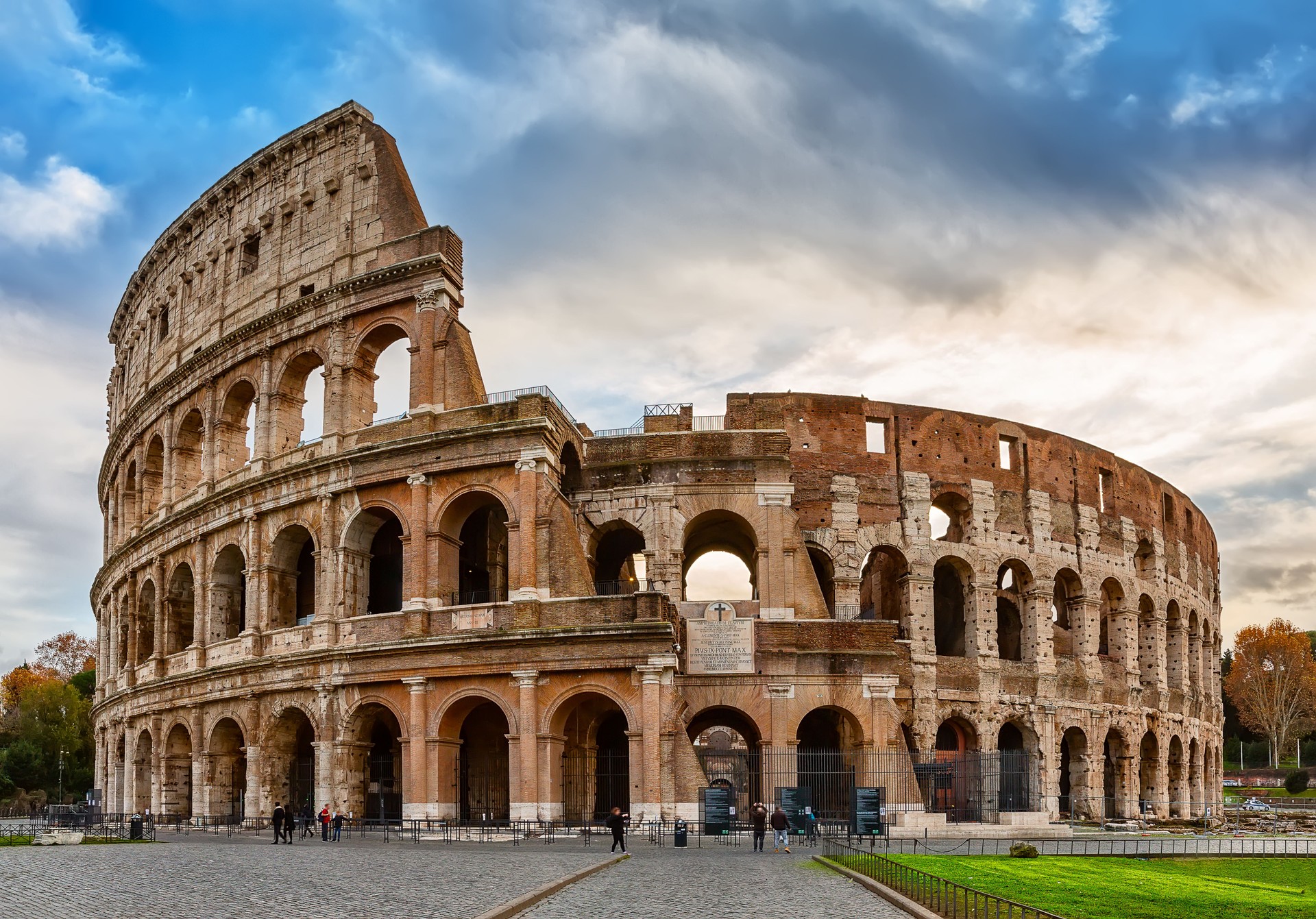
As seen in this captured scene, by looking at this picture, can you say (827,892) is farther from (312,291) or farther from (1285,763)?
(1285,763)

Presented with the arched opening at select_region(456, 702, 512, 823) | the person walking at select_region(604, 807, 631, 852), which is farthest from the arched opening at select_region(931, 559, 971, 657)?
the person walking at select_region(604, 807, 631, 852)

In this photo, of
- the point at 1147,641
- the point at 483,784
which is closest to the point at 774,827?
the point at 483,784

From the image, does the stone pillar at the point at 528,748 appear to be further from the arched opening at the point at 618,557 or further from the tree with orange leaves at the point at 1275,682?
the tree with orange leaves at the point at 1275,682

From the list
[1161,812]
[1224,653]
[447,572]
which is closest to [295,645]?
[447,572]

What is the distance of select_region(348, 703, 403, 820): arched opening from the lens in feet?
97.7

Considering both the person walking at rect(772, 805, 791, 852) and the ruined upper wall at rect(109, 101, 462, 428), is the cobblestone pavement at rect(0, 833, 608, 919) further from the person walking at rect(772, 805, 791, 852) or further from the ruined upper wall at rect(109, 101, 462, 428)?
the ruined upper wall at rect(109, 101, 462, 428)

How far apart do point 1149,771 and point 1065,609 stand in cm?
599

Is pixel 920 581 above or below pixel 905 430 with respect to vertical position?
below

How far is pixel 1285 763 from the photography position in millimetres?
79062

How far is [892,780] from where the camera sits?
29.8m

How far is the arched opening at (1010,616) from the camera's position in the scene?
128 ft

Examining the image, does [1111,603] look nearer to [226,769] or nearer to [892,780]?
[892,780]

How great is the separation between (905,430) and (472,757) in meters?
14.9

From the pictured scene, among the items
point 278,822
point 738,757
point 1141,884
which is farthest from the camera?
point 738,757
